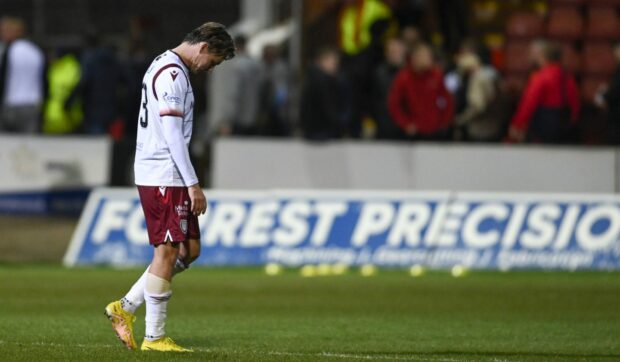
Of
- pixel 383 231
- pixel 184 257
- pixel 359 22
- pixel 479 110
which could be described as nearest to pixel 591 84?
pixel 359 22

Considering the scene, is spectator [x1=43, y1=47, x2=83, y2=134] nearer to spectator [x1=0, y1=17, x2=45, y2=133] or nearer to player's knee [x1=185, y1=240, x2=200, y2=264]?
spectator [x1=0, y1=17, x2=45, y2=133]

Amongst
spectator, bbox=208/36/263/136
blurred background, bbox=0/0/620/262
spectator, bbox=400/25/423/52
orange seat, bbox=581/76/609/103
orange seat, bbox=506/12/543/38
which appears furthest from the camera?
orange seat, bbox=506/12/543/38

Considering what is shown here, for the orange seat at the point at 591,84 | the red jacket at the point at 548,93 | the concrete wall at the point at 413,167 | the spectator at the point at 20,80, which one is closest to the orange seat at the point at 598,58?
the orange seat at the point at 591,84

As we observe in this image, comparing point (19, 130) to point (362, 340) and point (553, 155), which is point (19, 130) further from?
point (362, 340)

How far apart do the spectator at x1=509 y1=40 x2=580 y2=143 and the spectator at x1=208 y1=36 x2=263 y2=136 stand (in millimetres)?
3993

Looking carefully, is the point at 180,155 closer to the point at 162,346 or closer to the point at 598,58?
the point at 162,346

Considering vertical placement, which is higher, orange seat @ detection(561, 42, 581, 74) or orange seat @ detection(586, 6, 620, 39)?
orange seat @ detection(586, 6, 620, 39)

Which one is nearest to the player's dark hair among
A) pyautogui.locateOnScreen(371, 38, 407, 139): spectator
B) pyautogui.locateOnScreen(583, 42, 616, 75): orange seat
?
pyautogui.locateOnScreen(371, 38, 407, 139): spectator

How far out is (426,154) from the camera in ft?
69.4

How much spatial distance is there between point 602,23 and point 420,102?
684cm

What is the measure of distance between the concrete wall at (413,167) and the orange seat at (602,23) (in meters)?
6.54

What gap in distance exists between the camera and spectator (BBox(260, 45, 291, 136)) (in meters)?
24.5

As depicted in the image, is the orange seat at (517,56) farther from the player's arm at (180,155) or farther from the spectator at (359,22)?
the player's arm at (180,155)

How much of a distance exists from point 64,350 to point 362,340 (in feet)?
7.83
